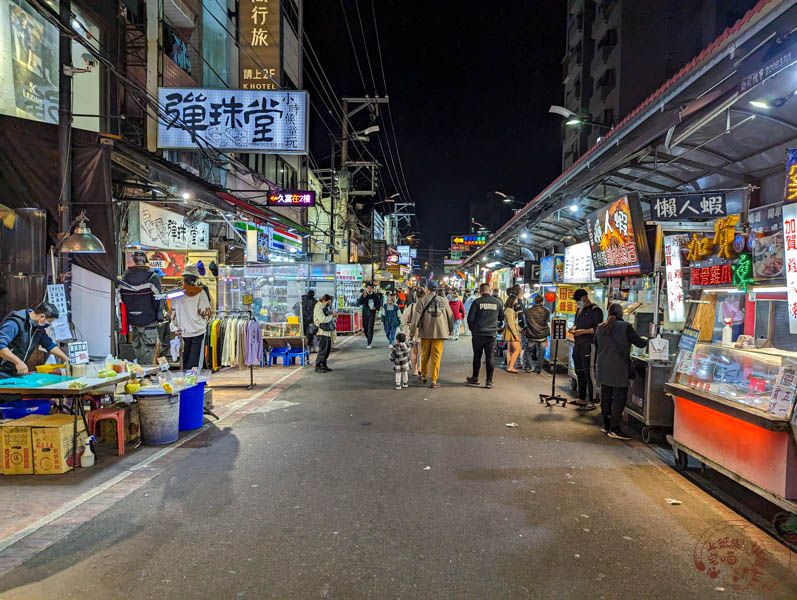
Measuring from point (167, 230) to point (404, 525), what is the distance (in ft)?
39.1

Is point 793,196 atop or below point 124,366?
atop

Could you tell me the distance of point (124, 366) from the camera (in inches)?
253

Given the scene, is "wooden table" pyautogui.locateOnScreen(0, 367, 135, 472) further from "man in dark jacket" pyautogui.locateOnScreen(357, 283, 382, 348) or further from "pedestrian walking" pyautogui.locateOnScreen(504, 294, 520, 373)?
"man in dark jacket" pyautogui.locateOnScreen(357, 283, 382, 348)

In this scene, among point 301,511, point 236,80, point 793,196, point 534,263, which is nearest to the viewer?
point 793,196

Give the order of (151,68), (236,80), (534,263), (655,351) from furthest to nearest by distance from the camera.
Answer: (236,80)
(534,263)
(151,68)
(655,351)

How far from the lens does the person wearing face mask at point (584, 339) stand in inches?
321

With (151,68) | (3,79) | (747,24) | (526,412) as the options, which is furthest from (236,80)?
(747,24)

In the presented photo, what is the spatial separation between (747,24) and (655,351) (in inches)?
152

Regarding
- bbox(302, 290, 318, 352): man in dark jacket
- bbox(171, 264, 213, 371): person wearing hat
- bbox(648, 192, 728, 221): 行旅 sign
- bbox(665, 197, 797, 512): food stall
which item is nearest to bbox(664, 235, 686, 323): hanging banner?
bbox(665, 197, 797, 512): food stall

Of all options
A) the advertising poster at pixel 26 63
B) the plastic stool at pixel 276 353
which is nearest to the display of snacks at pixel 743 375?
the plastic stool at pixel 276 353

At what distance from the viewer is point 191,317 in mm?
8344

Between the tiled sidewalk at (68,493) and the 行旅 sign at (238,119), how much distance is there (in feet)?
22.9

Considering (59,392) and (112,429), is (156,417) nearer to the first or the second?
(112,429)

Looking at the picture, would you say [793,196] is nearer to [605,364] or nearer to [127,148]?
[605,364]
